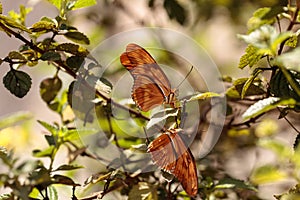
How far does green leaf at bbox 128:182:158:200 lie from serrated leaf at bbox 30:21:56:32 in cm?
23

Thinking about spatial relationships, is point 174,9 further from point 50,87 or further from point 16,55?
point 16,55

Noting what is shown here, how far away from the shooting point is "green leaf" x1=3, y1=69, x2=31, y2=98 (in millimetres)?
695

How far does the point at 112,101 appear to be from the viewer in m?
0.78

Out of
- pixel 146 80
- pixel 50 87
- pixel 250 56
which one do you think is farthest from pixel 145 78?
pixel 50 87

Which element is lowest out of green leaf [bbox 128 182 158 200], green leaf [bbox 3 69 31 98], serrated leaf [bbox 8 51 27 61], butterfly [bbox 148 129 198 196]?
green leaf [bbox 128 182 158 200]

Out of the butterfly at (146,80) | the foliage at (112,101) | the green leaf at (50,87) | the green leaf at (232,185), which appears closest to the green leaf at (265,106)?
the foliage at (112,101)

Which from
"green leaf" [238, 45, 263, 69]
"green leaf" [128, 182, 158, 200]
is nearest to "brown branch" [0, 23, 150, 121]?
"green leaf" [128, 182, 158, 200]

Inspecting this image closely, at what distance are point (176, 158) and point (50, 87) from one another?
0.33 m

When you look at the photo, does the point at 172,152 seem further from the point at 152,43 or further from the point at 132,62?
the point at 152,43

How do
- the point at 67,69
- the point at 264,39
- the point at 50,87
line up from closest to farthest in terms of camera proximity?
the point at 264,39 < the point at 67,69 < the point at 50,87

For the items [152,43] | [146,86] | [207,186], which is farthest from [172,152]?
[152,43]

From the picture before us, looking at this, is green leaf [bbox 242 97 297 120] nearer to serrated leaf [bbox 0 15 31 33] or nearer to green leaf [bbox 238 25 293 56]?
green leaf [bbox 238 25 293 56]

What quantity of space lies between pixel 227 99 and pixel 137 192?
0.24 m

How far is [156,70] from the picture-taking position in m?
0.62
